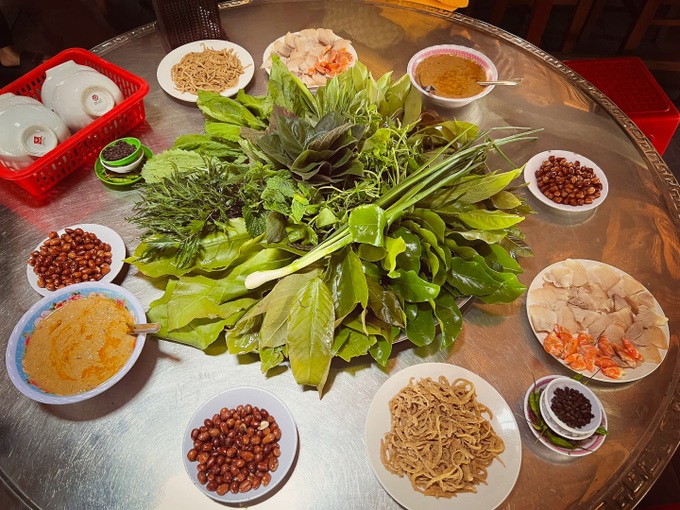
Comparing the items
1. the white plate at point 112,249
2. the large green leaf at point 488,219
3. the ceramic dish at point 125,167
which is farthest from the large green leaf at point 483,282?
the ceramic dish at point 125,167

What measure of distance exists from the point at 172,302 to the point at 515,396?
1.24m

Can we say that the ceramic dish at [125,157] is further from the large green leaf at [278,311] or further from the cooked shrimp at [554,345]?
the cooked shrimp at [554,345]

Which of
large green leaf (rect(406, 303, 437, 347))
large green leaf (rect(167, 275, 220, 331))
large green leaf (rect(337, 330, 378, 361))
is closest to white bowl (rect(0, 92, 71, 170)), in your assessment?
large green leaf (rect(167, 275, 220, 331))

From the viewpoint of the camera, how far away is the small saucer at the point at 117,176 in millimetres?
2207

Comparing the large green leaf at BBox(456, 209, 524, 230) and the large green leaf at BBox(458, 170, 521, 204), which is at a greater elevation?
the large green leaf at BBox(458, 170, 521, 204)

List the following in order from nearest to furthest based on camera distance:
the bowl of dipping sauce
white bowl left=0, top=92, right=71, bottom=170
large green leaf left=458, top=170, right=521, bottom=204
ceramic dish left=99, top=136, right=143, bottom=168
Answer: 1. large green leaf left=458, top=170, right=521, bottom=204
2. white bowl left=0, top=92, right=71, bottom=170
3. ceramic dish left=99, top=136, right=143, bottom=168
4. the bowl of dipping sauce

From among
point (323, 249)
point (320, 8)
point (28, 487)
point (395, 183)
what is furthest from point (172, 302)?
point (320, 8)

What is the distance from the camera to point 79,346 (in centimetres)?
169

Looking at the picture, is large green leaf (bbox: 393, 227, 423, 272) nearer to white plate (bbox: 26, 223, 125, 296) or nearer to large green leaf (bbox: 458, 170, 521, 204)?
large green leaf (bbox: 458, 170, 521, 204)

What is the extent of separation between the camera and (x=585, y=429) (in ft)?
5.18

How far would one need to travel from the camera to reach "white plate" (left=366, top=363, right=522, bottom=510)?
1489 millimetres

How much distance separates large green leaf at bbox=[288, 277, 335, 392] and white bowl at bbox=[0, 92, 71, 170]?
1360mm

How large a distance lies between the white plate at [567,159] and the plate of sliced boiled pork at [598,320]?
301 millimetres

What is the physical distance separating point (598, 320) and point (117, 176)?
208 cm
